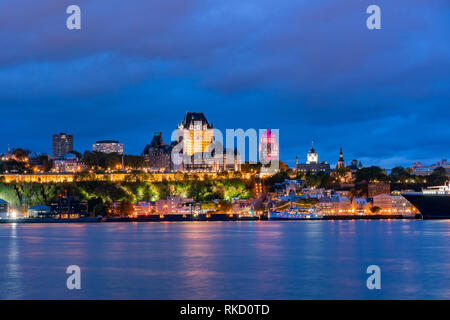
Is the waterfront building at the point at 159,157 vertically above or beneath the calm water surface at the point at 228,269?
above

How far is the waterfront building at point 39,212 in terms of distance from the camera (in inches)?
5138

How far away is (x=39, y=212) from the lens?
13088cm

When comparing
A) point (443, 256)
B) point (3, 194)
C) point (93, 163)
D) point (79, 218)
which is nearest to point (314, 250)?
point (443, 256)

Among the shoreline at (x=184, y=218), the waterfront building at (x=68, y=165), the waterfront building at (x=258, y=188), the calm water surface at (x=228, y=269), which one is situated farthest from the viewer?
the waterfront building at (x=68, y=165)

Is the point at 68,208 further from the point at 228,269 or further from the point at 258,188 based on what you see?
the point at 228,269

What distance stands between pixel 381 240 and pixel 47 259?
3102 cm

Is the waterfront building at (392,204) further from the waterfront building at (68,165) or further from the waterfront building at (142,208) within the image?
the waterfront building at (68,165)

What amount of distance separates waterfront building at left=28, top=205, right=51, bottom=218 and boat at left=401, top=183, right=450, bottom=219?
2704 inches

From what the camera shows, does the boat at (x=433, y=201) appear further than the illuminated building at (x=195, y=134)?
No

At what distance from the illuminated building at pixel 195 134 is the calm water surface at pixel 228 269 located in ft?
426

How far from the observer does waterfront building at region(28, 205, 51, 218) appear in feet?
428

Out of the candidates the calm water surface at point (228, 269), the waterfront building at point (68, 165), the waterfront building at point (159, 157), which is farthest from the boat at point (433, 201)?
the waterfront building at point (68, 165)

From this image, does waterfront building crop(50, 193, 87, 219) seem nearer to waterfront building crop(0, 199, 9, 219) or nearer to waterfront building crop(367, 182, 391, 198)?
waterfront building crop(0, 199, 9, 219)

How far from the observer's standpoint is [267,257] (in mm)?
46125
